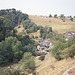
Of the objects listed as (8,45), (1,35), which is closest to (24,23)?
(1,35)

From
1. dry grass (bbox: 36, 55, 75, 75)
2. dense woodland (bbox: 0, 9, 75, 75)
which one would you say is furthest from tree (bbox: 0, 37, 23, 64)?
dry grass (bbox: 36, 55, 75, 75)

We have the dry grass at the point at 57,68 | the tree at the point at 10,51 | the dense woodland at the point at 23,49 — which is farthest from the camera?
the tree at the point at 10,51

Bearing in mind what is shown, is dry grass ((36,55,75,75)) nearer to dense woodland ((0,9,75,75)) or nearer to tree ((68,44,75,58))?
tree ((68,44,75,58))

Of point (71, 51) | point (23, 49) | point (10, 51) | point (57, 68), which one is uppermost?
point (71, 51)

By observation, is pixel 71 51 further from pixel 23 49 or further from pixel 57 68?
pixel 23 49

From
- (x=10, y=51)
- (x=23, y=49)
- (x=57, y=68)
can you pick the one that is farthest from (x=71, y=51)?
(x=23, y=49)

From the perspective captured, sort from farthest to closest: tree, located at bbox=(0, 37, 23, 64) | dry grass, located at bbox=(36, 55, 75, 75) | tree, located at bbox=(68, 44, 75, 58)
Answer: tree, located at bbox=(0, 37, 23, 64)
tree, located at bbox=(68, 44, 75, 58)
dry grass, located at bbox=(36, 55, 75, 75)

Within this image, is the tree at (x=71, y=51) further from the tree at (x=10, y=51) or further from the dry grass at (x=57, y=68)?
the tree at (x=10, y=51)

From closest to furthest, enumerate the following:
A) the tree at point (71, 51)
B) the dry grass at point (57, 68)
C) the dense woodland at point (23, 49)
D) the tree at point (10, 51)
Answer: the dry grass at point (57, 68), the tree at point (71, 51), the dense woodland at point (23, 49), the tree at point (10, 51)

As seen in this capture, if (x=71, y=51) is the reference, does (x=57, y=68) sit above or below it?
below

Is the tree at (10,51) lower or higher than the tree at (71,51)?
lower

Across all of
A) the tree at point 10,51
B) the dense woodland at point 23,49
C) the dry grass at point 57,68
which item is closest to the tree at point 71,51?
the dense woodland at point 23,49

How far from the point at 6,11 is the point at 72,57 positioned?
9468cm

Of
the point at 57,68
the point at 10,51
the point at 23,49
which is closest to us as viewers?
the point at 57,68
